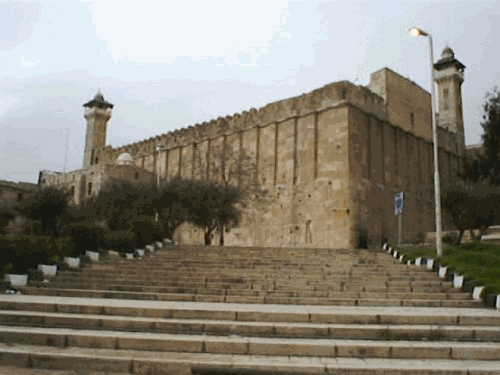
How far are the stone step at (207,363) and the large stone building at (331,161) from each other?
18892 mm

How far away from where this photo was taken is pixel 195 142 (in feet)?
117

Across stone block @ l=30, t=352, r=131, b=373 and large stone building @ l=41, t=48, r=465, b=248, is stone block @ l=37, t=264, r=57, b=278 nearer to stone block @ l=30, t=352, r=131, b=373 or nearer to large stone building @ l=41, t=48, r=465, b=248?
stone block @ l=30, t=352, r=131, b=373

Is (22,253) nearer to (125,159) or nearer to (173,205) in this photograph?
(173,205)

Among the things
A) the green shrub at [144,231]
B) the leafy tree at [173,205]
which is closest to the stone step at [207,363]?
the green shrub at [144,231]

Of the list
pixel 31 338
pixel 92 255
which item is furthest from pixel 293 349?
pixel 92 255

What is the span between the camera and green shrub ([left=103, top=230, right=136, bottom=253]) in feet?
52.3

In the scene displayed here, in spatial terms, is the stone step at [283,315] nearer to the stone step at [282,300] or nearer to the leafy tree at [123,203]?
the stone step at [282,300]

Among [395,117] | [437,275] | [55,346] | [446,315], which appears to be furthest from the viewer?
[395,117]

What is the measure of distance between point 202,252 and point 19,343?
10.4m

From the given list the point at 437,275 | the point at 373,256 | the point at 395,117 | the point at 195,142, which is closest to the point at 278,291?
the point at 437,275

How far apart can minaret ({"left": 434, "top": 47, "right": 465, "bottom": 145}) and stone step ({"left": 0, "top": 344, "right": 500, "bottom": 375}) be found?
36255 millimetres

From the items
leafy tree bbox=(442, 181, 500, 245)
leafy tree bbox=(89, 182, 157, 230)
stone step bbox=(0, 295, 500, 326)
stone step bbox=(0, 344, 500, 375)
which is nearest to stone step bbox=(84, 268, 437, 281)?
stone step bbox=(0, 295, 500, 326)

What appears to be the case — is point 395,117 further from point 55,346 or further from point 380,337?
point 55,346

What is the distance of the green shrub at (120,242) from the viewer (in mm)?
15930
